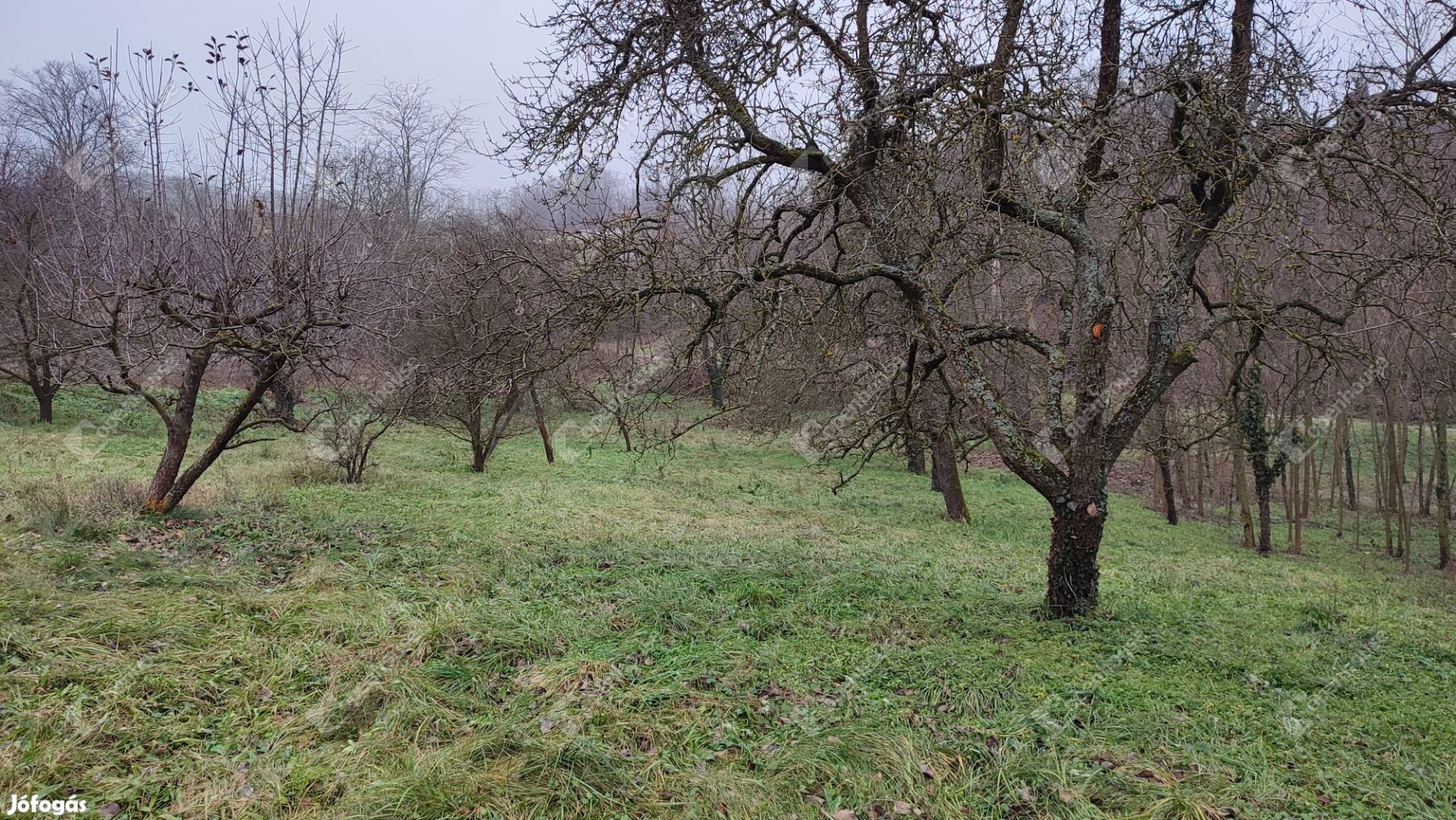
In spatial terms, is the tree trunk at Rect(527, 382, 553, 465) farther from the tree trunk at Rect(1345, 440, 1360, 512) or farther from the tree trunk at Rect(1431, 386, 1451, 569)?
the tree trunk at Rect(1345, 440, 1360, 512)

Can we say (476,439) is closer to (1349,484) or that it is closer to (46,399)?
(46,399)

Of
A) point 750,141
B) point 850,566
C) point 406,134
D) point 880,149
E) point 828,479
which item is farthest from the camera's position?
point 828,479

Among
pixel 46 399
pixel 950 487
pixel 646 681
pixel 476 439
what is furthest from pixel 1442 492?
pixel 46 399

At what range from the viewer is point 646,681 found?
156 inches

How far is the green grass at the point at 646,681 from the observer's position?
296cm

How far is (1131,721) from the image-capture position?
11.9 feet

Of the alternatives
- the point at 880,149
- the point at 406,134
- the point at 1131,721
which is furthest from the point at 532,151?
the point at 406,134

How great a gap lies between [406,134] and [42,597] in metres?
12.0

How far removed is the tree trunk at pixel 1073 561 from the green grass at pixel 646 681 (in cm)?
18

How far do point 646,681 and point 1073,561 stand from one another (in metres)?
3.15

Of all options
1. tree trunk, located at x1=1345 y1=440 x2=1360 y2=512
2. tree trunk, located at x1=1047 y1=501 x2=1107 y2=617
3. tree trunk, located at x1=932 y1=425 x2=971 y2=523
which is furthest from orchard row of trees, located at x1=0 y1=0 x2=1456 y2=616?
tree trunk, located at x1=1345 y1=440 x2=1360 y2=512

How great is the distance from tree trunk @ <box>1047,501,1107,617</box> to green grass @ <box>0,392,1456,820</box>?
0.59 ft

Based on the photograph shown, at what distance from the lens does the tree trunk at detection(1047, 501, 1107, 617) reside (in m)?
4.95

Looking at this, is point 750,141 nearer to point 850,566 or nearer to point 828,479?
point 850,566
